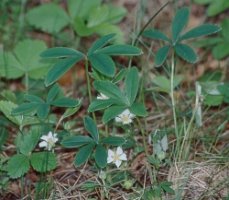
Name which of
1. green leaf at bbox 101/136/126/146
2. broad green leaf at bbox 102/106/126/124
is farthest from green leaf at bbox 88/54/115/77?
green leaf at bbox 101/136/126/146

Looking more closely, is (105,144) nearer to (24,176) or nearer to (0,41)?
(24,176)

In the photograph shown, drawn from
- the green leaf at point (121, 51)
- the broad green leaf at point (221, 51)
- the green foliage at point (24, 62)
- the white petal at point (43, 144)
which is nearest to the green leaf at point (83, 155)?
the white petal at point (43, 144)

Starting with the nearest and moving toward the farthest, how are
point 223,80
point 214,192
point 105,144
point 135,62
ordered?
point 214,192 → point 105,144 → point 223,80 → point 135,62

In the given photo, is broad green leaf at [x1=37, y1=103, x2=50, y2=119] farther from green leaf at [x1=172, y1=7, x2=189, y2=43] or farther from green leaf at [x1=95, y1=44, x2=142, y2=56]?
green leaf at [x1=172, y1=7, x2=189, y2=43]

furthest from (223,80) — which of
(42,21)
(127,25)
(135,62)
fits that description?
(42,21)

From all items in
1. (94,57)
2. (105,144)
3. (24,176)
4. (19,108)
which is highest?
(94,57)

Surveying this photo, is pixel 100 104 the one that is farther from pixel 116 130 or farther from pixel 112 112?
pixel 116 130

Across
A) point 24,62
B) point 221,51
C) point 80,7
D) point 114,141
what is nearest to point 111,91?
point 114,141
